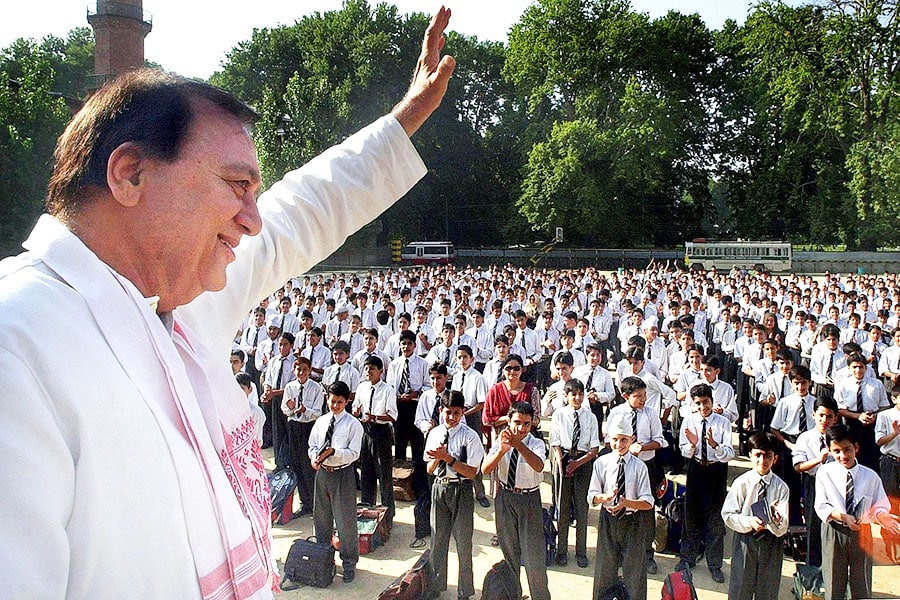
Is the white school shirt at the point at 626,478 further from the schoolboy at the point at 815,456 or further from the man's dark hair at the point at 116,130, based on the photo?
the man's dark hair at the point at 116,130

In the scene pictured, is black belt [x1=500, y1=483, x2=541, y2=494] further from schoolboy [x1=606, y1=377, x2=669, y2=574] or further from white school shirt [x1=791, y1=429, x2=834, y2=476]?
white school shirt [x1=791, y1=429, x2=834, y2=476]

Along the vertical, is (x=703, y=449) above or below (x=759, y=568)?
above

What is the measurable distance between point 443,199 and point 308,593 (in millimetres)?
33915

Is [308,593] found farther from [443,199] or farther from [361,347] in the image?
[443,199]

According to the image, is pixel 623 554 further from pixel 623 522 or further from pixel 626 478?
pixel 626 478

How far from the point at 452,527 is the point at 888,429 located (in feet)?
14.7

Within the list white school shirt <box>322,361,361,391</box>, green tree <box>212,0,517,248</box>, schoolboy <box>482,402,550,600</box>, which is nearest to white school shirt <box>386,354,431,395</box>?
white school shirt <box>322,361,361,391</box>

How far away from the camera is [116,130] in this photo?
89 cm

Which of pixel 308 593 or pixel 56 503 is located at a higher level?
pixel 56 503

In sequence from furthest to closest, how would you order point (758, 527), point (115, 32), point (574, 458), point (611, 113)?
point (611, 113) < point (115, 32) < point (574, 458) < point (758, 527)

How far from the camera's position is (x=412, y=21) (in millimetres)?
35500

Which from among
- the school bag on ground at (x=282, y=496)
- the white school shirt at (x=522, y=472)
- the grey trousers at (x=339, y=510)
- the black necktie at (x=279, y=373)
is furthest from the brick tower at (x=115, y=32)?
the white school shirt at (x=522, y=472)

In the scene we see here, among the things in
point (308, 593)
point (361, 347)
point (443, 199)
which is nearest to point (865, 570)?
point (308, 593)

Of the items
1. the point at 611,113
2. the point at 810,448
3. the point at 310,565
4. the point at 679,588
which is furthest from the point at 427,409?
the point at 611,113
